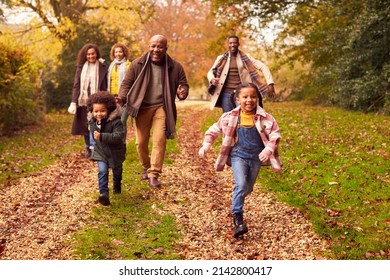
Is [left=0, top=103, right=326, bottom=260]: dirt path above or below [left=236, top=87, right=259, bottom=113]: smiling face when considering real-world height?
below

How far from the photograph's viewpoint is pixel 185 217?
695cm

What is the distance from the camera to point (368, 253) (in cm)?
552

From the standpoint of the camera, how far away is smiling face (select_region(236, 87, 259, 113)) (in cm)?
607

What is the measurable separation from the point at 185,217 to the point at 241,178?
122 centimetres

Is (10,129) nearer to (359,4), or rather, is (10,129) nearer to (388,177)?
(388,177)

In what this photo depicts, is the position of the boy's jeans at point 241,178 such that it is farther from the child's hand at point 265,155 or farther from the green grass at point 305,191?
the green grass at point 305,191

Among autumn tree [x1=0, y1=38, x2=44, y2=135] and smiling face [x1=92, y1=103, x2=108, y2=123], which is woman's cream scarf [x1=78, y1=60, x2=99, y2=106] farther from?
autumn tree [x1=0, y1=38, x2=44, y2=135]

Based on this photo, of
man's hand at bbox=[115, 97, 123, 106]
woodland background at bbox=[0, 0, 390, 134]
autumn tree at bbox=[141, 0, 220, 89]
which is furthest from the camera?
autumn tree at bbox=[141, 0, 220, 89]

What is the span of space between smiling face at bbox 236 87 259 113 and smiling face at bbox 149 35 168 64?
7.40ft

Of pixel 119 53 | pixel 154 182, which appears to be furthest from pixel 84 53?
pixel 154 182

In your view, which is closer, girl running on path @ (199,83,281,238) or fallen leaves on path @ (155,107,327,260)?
fallen leaves on path @ (155,107,327,260)

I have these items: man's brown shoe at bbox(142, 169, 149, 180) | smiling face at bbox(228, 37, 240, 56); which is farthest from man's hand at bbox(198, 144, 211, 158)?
smiling face at bbox(228, 37, 240, 56)

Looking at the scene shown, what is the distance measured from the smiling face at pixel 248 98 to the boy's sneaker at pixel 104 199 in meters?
2.37

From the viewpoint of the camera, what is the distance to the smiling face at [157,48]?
7.91 meters
